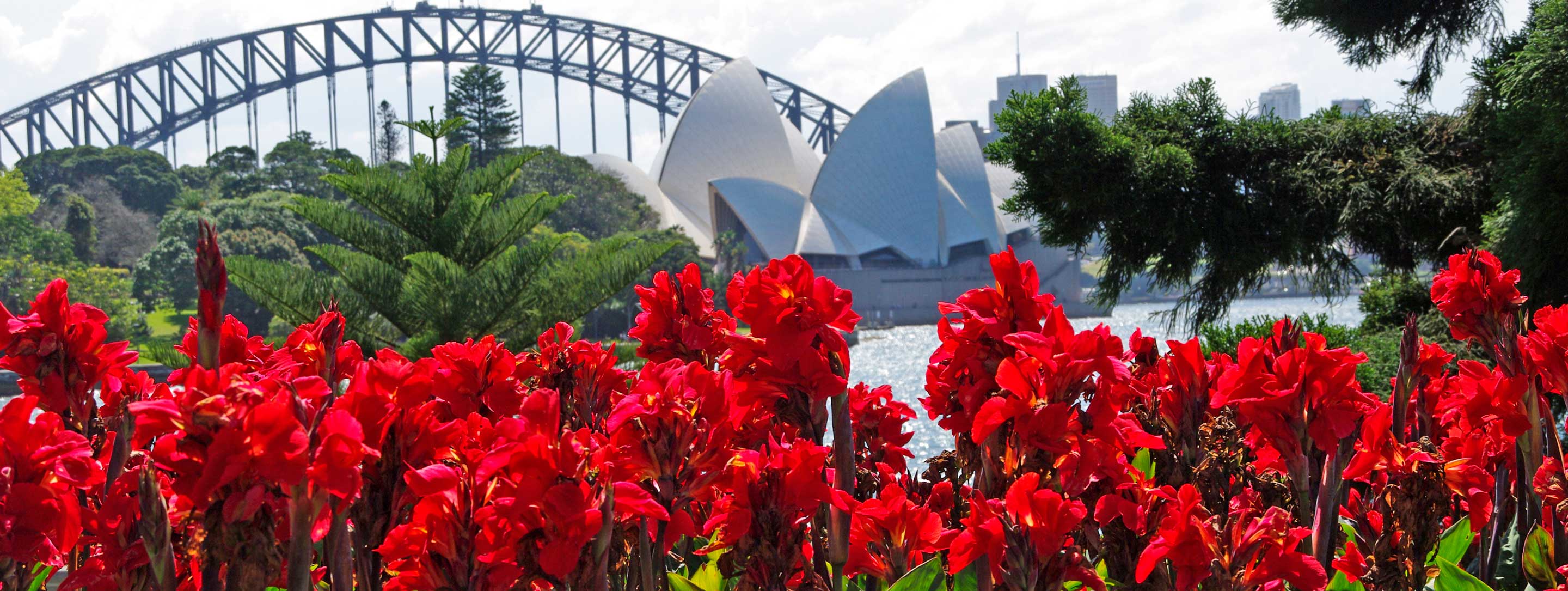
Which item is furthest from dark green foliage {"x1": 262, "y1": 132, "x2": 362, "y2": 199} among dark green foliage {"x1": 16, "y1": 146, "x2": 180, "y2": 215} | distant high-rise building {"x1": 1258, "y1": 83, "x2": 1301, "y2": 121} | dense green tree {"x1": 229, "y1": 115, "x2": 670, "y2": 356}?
distant high-rise building {"x1": 1258, "y1": 83, "x2": 1301, "y2": 121}

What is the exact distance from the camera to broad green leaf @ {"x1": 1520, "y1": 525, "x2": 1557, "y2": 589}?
1.25m

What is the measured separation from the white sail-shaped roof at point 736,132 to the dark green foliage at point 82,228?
70.6ft

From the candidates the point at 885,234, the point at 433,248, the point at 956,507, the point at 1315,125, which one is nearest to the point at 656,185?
the point at 885,234

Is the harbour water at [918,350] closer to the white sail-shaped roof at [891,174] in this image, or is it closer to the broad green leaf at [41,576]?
the white sail-shaped roof at [891,174]

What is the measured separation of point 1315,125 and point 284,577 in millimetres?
9919

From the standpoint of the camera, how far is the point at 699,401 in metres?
0.99

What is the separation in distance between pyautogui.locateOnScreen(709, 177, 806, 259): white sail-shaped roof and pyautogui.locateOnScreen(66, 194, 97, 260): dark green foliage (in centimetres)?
2219

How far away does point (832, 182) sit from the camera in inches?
1594

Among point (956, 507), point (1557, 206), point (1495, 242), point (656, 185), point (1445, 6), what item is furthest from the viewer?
point (656, 185)

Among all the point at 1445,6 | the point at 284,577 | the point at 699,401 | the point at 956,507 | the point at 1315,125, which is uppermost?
the point at 1445,6

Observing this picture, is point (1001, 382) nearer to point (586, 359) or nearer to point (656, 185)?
point (586, 359)

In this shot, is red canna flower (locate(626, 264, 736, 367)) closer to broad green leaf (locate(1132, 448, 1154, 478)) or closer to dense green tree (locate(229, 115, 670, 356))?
broad green leaf (locate(1132, 448, 1154, 478))

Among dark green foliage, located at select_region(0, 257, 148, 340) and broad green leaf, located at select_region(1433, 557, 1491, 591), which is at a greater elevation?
dark green foliage, located at select_region(0, 257, 148, 340)

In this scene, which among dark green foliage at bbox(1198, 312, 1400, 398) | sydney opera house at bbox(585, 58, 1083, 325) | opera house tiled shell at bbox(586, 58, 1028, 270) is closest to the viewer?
dark green foliage at bbox(1198, 312, 1400, 398)
